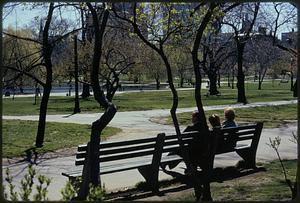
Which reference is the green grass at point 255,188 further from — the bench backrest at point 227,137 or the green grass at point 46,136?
the green grass at point 46,136

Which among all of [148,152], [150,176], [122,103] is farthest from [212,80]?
[148,152]

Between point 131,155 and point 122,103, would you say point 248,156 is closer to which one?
point 131,155

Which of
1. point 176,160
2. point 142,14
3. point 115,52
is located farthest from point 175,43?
point 115,52

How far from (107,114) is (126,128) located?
32.1ft

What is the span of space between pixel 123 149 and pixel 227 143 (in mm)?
2320

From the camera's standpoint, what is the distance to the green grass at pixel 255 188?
19.0 ft

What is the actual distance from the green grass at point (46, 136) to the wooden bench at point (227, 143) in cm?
412

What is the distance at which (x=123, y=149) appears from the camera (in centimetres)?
622

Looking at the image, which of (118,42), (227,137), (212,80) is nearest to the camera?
(227,137)

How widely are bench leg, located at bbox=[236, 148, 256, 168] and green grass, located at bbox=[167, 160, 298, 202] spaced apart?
352mm

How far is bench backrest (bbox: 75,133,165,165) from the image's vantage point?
19.7 feet

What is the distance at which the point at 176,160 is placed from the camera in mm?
7098

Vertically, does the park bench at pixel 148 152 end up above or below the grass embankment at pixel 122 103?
above

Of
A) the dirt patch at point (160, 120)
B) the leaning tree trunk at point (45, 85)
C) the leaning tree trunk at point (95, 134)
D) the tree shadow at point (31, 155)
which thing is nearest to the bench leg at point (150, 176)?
the leaning tree trunk at point (95, 134)
